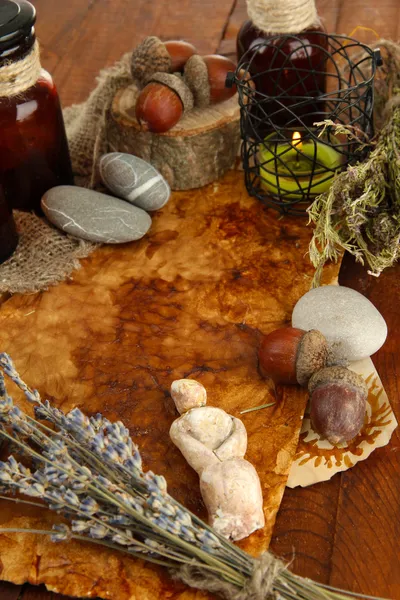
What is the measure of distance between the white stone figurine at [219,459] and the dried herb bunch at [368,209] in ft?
1.12

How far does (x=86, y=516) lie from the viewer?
877mm

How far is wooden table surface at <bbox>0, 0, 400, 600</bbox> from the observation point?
92 centimetres

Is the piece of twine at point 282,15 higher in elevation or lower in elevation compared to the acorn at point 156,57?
higher

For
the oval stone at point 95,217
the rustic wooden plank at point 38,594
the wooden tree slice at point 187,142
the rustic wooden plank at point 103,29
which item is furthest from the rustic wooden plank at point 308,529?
the rustic wooden plank at point 103,29

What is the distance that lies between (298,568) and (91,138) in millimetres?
1064

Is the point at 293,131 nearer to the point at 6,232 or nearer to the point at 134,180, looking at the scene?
the point at 134,180

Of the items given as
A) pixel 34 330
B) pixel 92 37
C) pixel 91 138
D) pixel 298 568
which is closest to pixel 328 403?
pixel 298 568

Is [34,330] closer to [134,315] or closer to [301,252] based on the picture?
[134,315]

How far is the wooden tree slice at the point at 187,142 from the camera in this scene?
1463 millimetres

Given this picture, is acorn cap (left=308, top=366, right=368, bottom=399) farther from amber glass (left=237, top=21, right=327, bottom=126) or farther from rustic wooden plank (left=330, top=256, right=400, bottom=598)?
amber glass (left=237, top=21, right=327, bottom=126)

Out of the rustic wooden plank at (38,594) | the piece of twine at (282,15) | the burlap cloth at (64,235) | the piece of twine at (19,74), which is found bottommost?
the rustic wooden plank at (38,594)

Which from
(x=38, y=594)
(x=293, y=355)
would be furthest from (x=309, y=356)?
(x=38, y=594)

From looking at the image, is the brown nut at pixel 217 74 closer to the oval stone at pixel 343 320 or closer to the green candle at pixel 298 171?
the green candle at pixel 298 171

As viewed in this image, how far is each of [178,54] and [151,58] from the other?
0.06m
